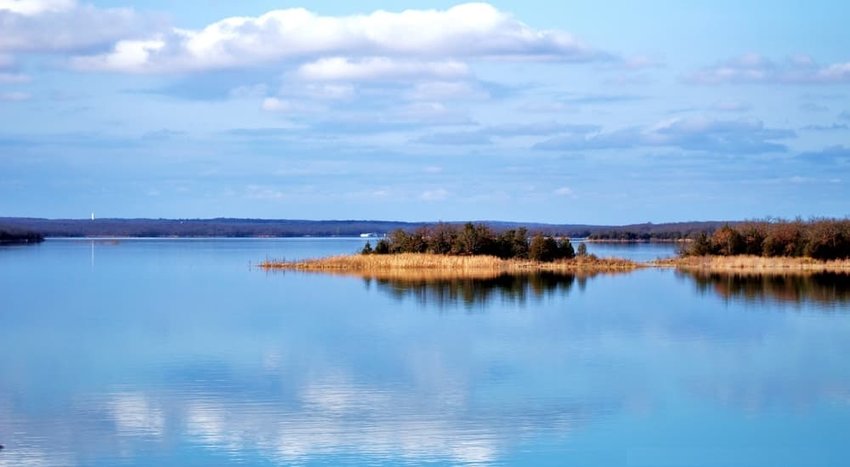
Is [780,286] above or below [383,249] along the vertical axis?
below

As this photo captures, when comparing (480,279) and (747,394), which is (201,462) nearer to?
(747,394)

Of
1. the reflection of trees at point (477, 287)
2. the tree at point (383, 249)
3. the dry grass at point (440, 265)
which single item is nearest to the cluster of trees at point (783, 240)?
the dry grass at point (440, 265)

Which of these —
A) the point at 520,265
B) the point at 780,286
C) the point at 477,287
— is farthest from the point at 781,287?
the point at 520,265

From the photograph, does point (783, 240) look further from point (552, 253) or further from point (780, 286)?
point (780, 286)

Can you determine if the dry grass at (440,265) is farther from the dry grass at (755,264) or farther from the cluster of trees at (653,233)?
the cluster of trees at (653,233)

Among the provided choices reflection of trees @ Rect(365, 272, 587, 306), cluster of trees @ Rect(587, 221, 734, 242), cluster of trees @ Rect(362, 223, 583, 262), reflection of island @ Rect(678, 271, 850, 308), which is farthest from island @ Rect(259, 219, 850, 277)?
cluster of trees @ Rect(587, 221, 734, 242)

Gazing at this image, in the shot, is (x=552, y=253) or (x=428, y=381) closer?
(x=428, y=381)

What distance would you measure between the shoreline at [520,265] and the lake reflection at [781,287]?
332 centimetres

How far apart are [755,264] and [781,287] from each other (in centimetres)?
1358

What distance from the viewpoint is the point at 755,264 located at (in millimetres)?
47906

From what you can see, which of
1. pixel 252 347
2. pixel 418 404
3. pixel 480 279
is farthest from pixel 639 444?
pixel 480 279

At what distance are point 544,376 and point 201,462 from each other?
635 centimetres

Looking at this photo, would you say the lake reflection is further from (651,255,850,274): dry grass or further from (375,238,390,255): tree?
(375,238,390,255): tree

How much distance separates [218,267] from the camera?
52844mm
